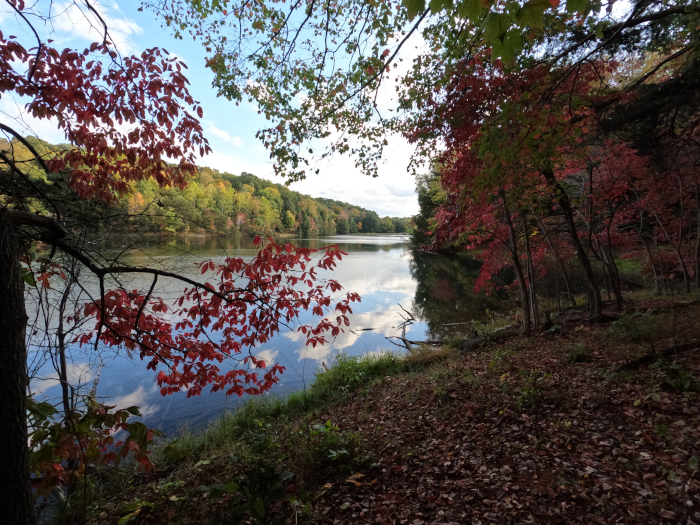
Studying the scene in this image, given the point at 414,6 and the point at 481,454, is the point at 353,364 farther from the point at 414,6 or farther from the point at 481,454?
the point at 414,6

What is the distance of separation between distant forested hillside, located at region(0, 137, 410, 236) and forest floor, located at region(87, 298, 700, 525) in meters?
2.18

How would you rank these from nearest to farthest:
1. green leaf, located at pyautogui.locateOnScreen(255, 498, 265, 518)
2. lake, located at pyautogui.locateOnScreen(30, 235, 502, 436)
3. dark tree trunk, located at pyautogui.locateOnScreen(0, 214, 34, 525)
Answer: dark tree trunk, located at pyautogui.locateOnScreen(0, 214, 34, 525)
green leaf, located at pyautogui.locateOnScreen(255, 498, 265, 518)
lake, located at pyautogui.locateOnScreen(30, 235, 502, 436)

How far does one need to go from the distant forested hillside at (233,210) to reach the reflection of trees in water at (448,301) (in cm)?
658

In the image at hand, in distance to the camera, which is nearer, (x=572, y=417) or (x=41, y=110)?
(x=41, y=110)

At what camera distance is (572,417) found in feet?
10.4

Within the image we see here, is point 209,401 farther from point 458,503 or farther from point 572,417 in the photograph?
point 572,417

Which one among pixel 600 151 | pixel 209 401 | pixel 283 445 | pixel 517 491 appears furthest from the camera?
pixel 600 151

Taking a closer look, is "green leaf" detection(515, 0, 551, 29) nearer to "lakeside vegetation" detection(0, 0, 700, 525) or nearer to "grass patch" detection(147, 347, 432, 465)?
"lakeside vegetation" detection(0, 0, 700, 525)

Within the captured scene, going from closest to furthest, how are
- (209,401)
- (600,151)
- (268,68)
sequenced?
1. (268,68)
2. (209,401)
3. (600,151)

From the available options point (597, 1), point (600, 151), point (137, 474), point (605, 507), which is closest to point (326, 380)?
point (137, 474)

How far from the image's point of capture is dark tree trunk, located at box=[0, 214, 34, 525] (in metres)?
1.59

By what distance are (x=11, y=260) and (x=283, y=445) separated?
3.20 metres

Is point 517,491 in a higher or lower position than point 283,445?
higher

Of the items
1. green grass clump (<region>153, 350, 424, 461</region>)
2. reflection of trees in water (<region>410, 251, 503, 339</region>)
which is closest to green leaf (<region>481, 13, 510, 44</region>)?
green grass clump (<region>153, 350, 424, 461</region>)
